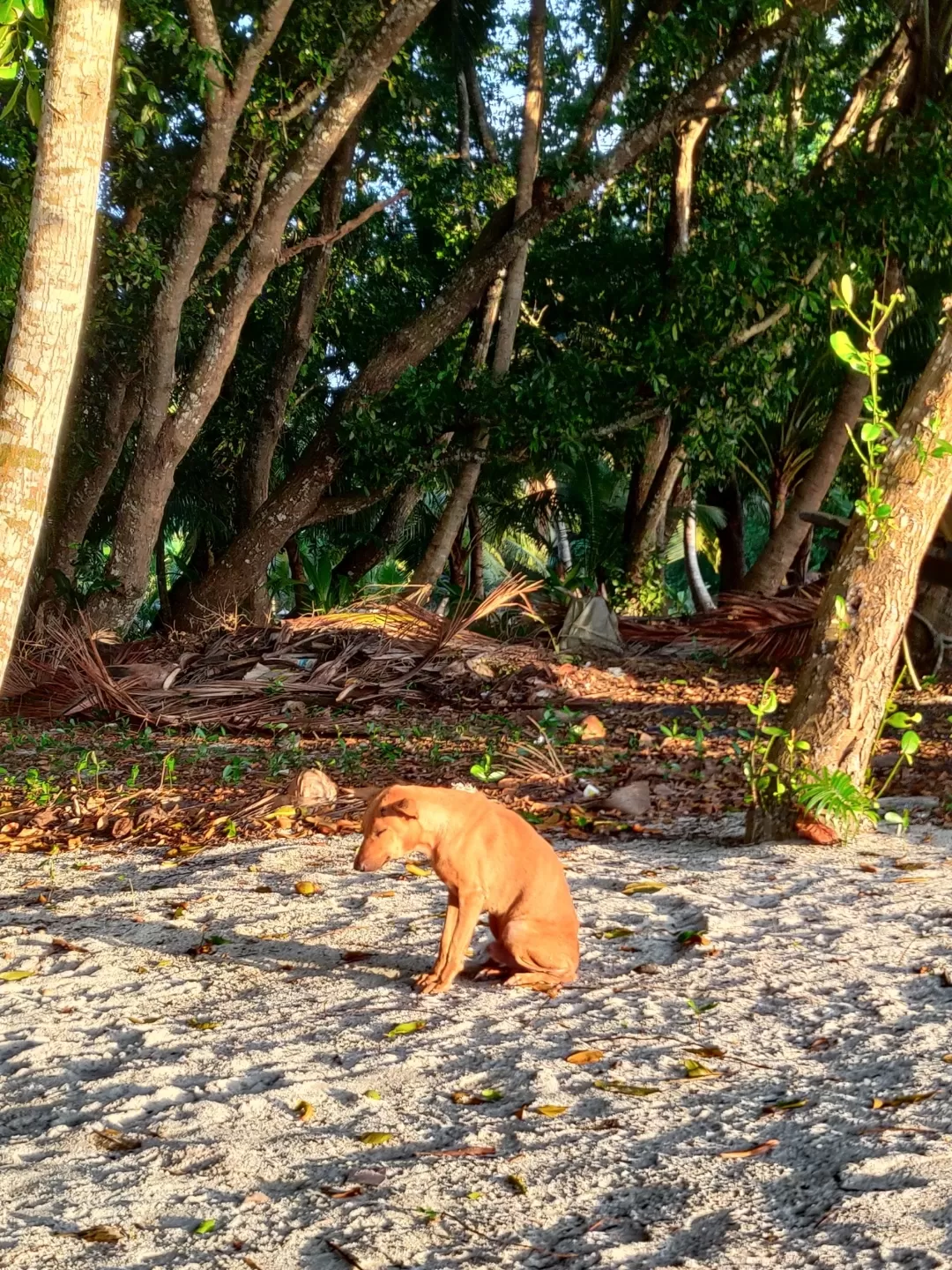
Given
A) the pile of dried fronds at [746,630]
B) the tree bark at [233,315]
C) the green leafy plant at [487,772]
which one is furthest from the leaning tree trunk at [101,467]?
the green leafy plant at [487,772]

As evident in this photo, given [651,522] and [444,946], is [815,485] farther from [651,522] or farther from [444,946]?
[444,946]

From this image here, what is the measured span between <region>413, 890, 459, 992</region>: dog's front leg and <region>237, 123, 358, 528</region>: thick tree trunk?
1011 cm

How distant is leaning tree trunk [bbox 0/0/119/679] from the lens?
13.9 ft

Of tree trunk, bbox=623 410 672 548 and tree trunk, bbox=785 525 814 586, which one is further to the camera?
tree trunk, bbox=785 525 814 586

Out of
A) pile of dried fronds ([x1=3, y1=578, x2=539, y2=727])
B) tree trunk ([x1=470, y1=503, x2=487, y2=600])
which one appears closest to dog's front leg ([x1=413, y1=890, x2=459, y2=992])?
pile of dried fronds ([x1=3, y1=578, x2=539, y2=727])

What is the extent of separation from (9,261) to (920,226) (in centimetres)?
836

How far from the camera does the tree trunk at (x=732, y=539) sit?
67.5 ft

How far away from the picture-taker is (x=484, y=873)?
352cm

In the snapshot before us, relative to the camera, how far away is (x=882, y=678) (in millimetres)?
Result: 5258

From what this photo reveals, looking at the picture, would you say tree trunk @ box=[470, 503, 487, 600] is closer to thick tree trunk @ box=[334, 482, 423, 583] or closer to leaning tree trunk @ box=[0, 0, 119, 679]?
thick tree trunk @ box=[334, 482, 423, 583]

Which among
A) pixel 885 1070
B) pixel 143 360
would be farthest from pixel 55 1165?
pixel 143 360

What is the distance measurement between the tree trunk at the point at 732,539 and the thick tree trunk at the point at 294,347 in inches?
361

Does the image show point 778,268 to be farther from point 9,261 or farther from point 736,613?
point 9,261

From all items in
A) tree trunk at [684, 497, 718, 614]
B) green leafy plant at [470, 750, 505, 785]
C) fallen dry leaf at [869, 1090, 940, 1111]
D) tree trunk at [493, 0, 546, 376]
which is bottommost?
green leafy plant at [470, 750, 505, 785]
